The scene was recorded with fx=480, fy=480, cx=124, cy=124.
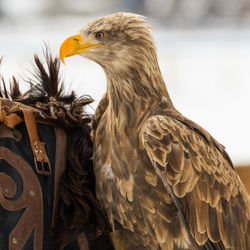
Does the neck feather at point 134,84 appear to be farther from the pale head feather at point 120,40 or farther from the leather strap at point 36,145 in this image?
the leather strap at point 36,145

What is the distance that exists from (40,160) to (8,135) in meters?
0.09

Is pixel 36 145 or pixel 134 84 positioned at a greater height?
pixel 134 84

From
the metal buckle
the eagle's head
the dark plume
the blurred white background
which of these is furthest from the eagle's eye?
the blurred white background

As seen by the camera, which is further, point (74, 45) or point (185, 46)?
point (185, 46)

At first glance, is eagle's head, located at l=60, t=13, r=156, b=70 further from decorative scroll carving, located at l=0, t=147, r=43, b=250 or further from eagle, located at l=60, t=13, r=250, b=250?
decorative scroll carving, located at l=0, t=147, r=43, b=250

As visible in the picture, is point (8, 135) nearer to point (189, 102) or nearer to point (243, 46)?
point (189, 102)

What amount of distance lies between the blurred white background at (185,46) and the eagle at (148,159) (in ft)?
6.69

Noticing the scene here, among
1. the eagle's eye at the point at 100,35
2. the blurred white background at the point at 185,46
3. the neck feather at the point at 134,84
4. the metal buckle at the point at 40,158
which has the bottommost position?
the blurred white background at the point at 185,46

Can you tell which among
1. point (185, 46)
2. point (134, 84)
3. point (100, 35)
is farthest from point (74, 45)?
point (185, 46)

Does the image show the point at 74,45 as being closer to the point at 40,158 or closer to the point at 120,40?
the point at 120,40

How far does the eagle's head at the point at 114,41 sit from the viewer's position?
42.4 inches

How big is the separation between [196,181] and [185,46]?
11.3 feet

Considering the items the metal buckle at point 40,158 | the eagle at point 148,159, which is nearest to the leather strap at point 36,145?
the metal buckle at point 40,158

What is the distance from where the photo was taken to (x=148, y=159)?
108cm
